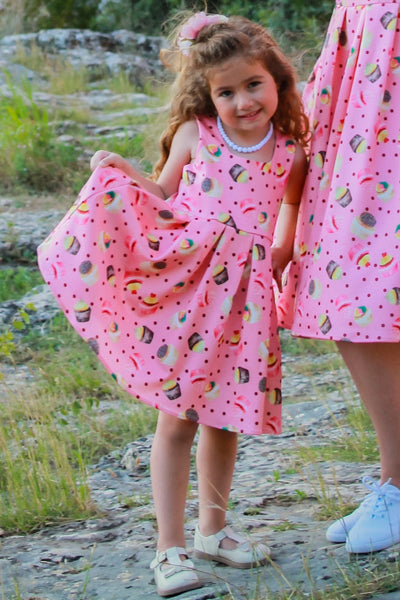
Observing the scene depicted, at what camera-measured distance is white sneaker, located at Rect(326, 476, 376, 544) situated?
246 centimetres

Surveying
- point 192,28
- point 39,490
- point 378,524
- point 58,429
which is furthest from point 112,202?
point 58,429

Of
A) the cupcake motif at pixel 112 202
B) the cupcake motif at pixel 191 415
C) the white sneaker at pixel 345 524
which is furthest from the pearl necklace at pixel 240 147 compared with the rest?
the white sneaker at pixel 345 524

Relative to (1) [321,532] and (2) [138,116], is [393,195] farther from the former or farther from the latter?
(2) [138,116]

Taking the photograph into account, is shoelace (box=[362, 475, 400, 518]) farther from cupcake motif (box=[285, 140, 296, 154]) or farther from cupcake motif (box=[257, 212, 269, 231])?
cupcake motif (box=[285, 140, 296, 154])

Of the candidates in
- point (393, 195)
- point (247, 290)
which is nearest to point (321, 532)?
point (247, 290)

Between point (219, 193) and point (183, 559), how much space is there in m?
0.93

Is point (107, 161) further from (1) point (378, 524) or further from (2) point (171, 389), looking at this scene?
(1) point (378, 524)

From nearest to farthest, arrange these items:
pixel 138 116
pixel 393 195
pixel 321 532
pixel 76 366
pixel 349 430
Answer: pixel 393 195, pixel 321 532, pixel 349 430, pixel 76 366, pixel 138 116

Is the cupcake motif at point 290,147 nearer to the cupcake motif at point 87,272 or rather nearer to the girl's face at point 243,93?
the girl's face at point 243,93

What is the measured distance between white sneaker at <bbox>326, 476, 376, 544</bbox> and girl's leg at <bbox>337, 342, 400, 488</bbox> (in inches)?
5.2

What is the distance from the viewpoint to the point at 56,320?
5.25 m

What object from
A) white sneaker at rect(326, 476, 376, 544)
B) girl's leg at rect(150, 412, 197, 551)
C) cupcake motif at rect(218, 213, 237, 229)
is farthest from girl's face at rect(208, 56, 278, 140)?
white sneaker at rect(326, 476, 376, 544)

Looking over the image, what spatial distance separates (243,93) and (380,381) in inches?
31.4

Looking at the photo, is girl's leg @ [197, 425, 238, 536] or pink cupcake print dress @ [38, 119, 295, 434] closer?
pink cupcake print dress @ [38, 119, 295, 434]
